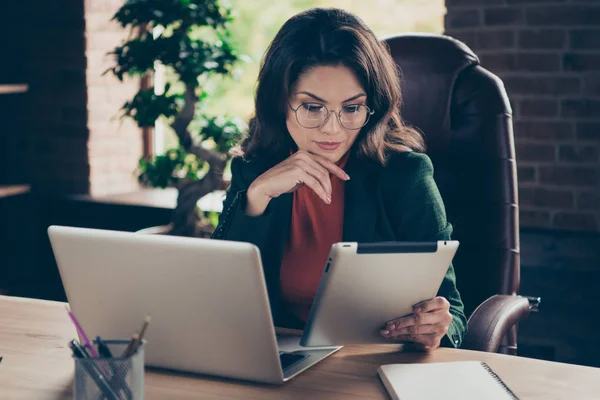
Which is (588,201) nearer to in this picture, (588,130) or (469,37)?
(588,130)

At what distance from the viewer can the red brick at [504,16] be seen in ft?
9.34

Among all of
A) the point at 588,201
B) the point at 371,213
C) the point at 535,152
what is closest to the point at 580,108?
the point at 535,152

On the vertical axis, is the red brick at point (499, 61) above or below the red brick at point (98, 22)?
below

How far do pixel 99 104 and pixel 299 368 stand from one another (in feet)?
8.33

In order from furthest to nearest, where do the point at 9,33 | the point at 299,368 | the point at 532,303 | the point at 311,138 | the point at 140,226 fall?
the point at 9,33
the point at 140,226
the point at 532,303
the point at 311,138
the point at 299,368

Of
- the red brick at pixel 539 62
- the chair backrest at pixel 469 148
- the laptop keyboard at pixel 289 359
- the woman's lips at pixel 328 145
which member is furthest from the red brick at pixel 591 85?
the laptop keyboard at pixel 289 359

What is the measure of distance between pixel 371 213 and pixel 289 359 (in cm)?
51

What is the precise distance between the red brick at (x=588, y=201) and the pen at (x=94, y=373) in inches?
85.0

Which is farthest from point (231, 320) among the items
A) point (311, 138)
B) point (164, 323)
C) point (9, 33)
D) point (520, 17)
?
point (9, 33)

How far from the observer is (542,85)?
9.32ft

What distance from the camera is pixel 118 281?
3.93 ft

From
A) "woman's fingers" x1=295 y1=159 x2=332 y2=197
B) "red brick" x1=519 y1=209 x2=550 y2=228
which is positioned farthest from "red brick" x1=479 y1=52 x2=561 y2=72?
"woman's fingers" x1=295 y1=159 x2=332 y2=197

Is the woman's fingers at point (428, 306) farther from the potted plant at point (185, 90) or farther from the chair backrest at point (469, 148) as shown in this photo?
the potted plant at point (185, 90)

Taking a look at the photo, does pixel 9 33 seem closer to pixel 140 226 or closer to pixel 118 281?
pixel 140 226
